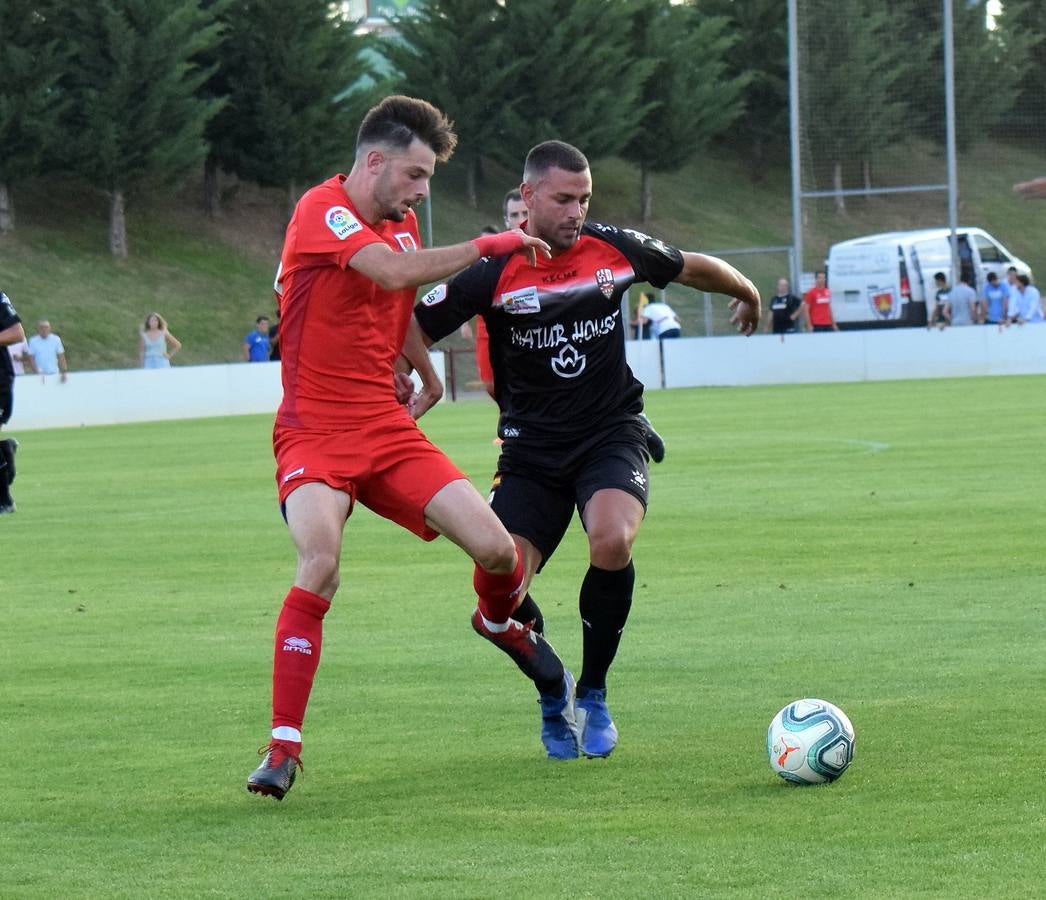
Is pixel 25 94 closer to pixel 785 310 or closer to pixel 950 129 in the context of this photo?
pixel 785 310

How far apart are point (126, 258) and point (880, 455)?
30291 mm

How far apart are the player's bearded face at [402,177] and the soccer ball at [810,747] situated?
2016 millimetres

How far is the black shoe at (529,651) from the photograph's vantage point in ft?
21.1

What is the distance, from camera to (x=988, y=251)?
138 feet

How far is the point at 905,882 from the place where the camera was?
14.7 ft

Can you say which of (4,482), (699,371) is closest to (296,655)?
(4,482)

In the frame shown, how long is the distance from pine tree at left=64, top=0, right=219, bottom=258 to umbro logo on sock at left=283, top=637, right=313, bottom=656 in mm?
37496

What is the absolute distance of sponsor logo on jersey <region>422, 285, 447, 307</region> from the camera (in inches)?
274

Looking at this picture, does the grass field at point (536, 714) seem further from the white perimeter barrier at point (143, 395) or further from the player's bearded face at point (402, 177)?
the white perimeter barrier at point (143, 395)

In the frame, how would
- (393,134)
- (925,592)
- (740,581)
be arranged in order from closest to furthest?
1. (393,134)
2. (925,592)
3. (740,581)

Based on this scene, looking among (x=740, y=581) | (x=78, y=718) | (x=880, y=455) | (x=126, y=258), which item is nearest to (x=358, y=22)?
(x=126, y=258)

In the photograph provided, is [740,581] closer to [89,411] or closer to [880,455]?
[880,455]

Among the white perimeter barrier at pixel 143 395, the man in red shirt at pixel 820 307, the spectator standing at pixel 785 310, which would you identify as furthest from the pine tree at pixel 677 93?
the white perimeter barrier at pixel 143 395

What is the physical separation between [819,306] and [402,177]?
33146mm
